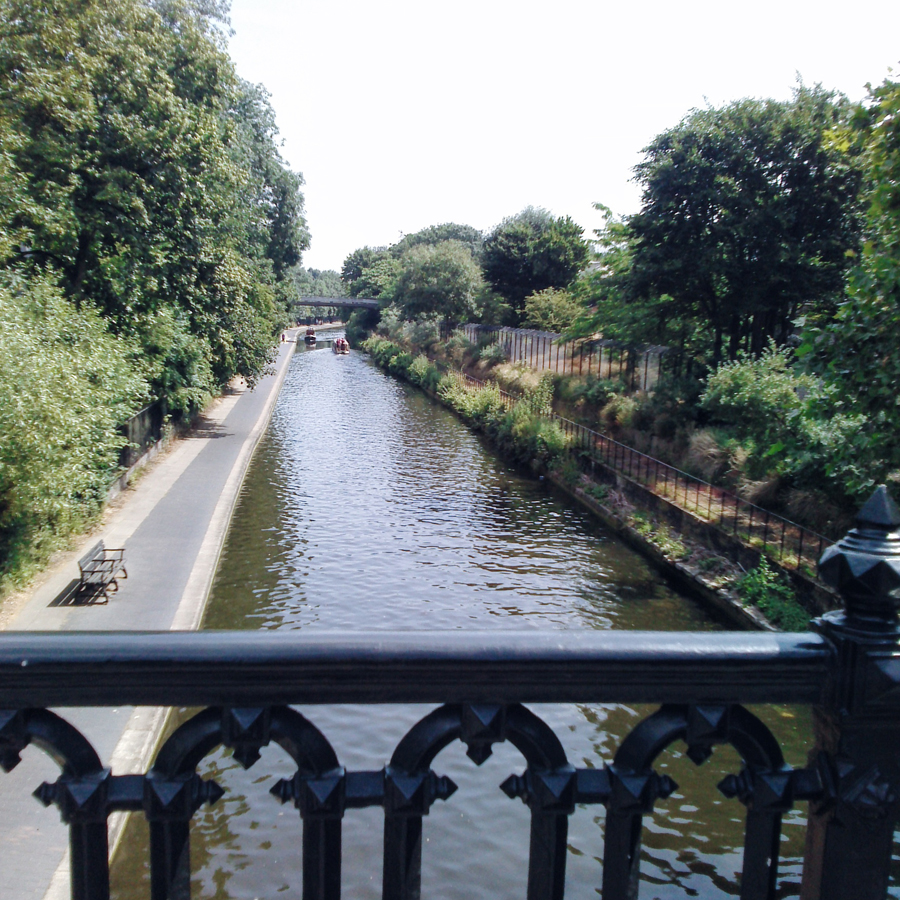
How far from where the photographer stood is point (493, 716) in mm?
1567

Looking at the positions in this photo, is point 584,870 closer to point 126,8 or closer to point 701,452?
point 701,452

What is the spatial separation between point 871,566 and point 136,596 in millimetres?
14608

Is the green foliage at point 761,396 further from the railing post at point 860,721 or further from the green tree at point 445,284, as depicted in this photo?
the green tree at point 445,284

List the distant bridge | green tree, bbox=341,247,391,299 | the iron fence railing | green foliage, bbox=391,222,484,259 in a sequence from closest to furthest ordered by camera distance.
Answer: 1. the iron fence railing
2. the distant bridge
3. green foliage, bbox=391,222,484,259
4. green tree, bbox=341,247,391,299

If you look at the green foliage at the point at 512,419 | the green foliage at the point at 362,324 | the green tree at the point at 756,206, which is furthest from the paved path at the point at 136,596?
the green foliage at the point at 362,324

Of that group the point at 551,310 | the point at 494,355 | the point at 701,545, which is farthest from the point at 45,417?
the point at 551,310

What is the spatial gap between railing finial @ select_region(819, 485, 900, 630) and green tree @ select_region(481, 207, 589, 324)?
2127 inches

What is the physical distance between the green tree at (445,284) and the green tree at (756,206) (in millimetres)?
34616

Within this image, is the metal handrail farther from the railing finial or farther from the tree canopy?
the tree canopy

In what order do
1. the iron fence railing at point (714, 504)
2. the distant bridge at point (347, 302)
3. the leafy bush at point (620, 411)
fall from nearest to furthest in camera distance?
1. the iron fence railing at point (714, 504)
2. the leafy bush at point (620, 411)
3. the distant bridge at point (347, 302)

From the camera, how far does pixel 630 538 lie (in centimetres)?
2098

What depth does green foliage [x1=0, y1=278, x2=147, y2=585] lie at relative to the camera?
13.5 m

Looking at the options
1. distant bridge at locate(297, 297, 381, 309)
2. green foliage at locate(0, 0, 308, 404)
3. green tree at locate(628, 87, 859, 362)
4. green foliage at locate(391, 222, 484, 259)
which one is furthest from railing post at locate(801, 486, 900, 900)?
green foliage at locate(391, 222, 484, 259)

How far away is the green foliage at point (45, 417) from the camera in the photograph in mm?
13484
